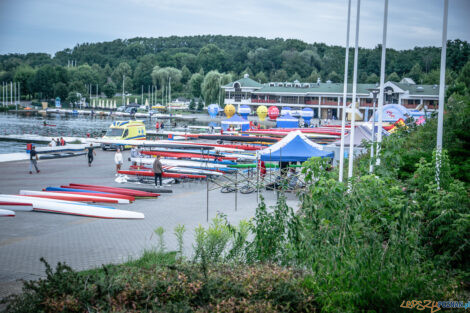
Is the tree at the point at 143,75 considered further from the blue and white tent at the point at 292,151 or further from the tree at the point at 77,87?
the blue and white tent at the point at 292,151

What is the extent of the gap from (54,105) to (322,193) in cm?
14802

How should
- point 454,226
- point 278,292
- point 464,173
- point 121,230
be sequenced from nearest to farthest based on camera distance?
point 278,292 < point 454,226 < point 464,173 < point 121,230

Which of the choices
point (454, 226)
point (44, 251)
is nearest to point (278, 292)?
point (454, 226)

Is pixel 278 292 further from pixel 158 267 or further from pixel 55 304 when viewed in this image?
pixel 55 304

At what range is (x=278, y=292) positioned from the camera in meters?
6.20

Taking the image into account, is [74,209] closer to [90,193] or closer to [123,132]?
[90,193]

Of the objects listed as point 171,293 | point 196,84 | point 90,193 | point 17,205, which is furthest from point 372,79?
point 171,293

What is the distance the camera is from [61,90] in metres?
147

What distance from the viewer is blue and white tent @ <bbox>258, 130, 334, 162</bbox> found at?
2091 centimetres

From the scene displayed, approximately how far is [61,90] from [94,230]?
A: 5721 inches

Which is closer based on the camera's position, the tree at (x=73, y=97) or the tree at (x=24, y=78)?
the tree at (x=73, y=97)

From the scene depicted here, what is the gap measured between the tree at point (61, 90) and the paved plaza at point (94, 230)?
435ft

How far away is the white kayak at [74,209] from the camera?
15757 millimetres

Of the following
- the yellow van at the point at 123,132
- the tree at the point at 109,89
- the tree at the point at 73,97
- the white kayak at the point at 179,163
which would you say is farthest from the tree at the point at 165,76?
the white kayak at the point at 179,163
